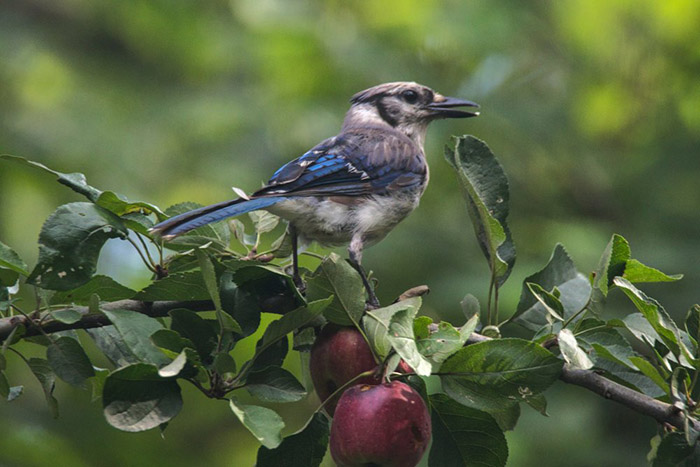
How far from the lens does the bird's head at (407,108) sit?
16.1 ft

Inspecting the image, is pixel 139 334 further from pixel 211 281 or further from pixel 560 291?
pixel 560 291

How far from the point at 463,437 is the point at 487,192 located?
757 mm

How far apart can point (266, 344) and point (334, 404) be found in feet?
1.19

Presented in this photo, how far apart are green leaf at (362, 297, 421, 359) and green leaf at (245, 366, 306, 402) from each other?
22 cm

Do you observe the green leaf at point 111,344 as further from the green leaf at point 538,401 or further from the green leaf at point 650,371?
the green leaf at point 650,371

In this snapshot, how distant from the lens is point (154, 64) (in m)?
8.54

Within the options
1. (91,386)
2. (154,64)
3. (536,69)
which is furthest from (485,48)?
(91,386)

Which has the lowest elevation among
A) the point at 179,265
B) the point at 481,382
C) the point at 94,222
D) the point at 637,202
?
the point at 637,202

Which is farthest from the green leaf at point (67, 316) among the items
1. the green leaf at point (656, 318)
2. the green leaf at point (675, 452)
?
the green leaf at point (675, 452)

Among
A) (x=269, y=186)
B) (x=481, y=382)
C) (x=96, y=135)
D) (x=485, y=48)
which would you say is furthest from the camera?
(x=96, y=135)

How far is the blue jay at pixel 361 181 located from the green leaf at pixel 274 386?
0.65m

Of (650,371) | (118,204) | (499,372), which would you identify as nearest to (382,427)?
(499,372)

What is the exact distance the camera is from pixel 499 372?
7.39 ft

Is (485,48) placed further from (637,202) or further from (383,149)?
(383,149)
